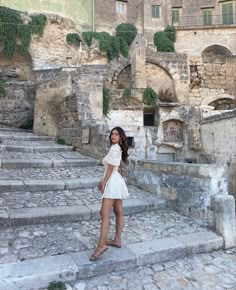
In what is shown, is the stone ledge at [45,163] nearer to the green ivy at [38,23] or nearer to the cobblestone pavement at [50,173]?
the cobblestone pavement at [50,173]

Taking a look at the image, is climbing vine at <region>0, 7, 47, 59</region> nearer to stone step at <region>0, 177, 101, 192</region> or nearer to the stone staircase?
the stone staircase

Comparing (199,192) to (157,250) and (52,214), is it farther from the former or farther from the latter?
(52,214)

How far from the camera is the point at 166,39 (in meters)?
24.1

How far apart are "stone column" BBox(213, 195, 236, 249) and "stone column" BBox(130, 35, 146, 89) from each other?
11854 millimetres

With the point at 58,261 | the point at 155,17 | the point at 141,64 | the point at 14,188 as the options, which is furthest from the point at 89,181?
the point at 155,17

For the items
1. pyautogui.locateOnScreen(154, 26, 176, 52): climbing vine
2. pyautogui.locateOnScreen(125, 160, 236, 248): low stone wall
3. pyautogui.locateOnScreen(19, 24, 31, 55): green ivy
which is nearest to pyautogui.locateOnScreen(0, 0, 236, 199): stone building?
pyautogui.locateOnScreen(19, 24, 31, 55): green ivy

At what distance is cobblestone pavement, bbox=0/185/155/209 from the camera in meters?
3.88

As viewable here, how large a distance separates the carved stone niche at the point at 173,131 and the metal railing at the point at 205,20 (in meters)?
17.9

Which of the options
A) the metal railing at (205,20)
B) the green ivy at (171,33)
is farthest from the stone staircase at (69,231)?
the metal railing at (205,20)

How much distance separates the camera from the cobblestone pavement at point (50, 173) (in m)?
5.16

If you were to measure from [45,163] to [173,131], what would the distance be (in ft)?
29.8

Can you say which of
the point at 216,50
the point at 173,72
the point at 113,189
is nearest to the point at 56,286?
the point at 113,189

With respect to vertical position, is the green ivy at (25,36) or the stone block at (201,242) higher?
the green ivy at (25,36)

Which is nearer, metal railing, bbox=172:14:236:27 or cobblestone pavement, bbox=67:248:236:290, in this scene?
cobblestone pavement, bbox=67:248:236:290
